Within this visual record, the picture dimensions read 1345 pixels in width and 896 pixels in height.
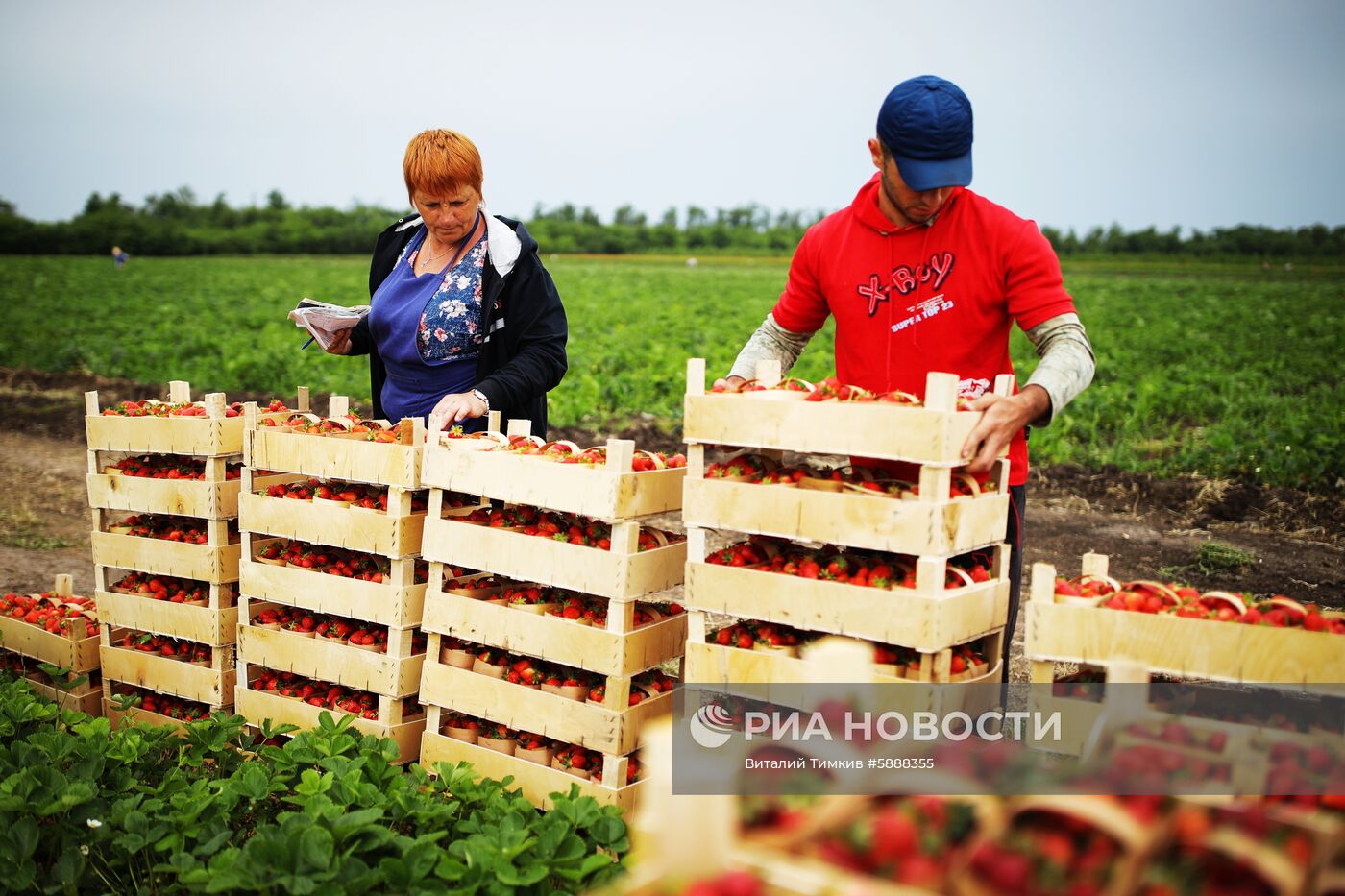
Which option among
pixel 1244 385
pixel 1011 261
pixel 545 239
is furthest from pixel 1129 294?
pixel 545 239

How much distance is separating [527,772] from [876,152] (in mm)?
2507

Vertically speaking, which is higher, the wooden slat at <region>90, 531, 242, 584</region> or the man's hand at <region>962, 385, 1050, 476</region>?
the man's hand at <region>962, 385, 1050, 476</region>

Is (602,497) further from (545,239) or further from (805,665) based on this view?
(545,239)

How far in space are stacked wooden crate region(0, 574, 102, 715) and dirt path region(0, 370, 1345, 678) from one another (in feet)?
6.66

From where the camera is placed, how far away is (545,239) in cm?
8619

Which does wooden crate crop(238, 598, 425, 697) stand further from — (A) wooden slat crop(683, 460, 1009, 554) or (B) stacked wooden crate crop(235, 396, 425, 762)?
(A) wooden slat crop(683, 460, 1009, 554)

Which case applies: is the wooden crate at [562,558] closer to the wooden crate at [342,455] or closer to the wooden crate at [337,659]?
the wooden crate at [342,455]

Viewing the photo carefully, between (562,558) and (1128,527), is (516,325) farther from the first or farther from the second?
(1128,527)

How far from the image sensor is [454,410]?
168 inches

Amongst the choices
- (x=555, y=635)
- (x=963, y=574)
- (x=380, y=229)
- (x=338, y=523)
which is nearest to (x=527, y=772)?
(x=555, y=635)

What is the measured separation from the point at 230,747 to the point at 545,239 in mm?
84370

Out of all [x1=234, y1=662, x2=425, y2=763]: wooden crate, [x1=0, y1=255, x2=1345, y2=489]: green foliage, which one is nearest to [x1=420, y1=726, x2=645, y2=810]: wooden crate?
[x1=234, y1=662, x2=425, y2=763]: wooden crate

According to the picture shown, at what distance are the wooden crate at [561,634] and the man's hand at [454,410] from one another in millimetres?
566

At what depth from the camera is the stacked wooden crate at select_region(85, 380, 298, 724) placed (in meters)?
4.79
